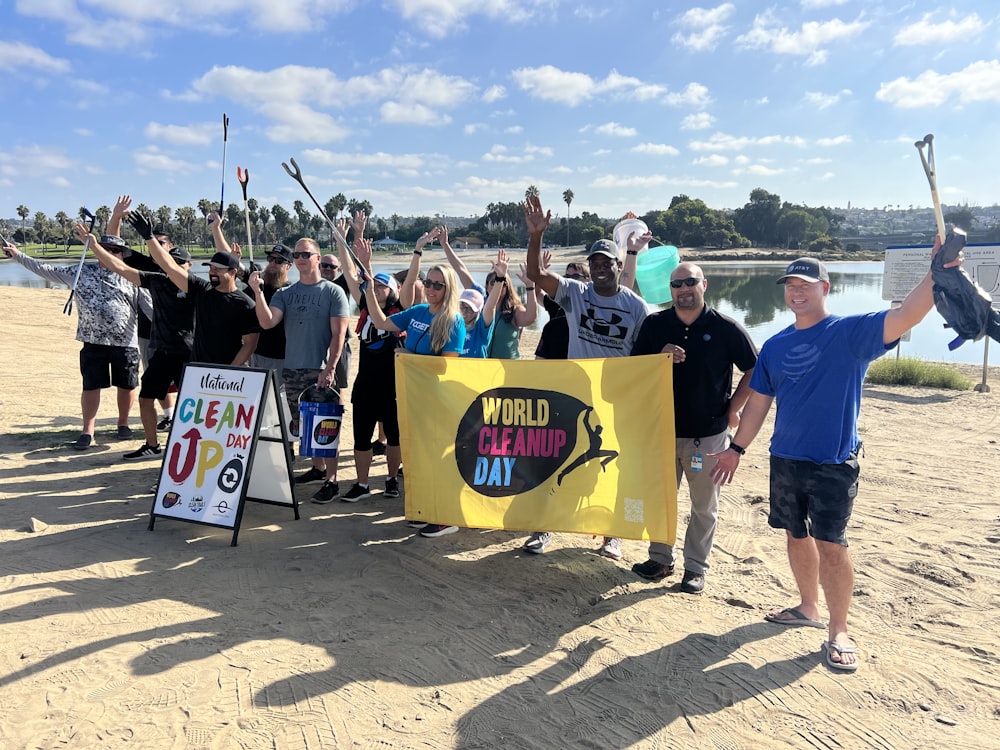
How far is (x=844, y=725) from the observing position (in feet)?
9.32

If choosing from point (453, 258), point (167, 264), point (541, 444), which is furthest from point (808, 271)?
point (167, 264)

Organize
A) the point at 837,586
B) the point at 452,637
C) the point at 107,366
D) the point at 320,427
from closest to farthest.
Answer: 1. the point at 837,586
2. the point at 452,637
3. the point at 320,427
4. the point at 107,366

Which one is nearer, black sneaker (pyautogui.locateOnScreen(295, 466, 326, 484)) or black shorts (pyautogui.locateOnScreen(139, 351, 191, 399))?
black sneaker (pyautogui.locateOnScreen(295, 466, 326, 484))

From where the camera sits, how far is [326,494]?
5496mm

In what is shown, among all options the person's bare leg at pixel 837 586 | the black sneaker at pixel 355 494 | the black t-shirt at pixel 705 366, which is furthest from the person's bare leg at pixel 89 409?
the person's bare leg at pixel 837 586

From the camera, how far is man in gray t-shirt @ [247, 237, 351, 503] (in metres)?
5.41

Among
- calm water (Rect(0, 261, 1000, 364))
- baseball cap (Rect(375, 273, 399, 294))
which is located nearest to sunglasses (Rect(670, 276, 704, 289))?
baseball cap (Rect(375, 273, 399, 294))

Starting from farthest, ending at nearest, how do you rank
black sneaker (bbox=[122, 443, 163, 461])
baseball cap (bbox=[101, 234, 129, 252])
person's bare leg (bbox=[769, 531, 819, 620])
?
baseball cap (bbox=[101, 234, 129, 252])
black sneaker (bbox=[122, 443, 163, 461])
person's bare leg (bbox=[769, 531, 819, 620])

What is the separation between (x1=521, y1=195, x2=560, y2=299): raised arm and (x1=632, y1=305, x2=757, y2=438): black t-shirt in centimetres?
87

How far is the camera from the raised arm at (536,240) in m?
4.34

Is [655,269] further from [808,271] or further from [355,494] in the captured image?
[355,494]

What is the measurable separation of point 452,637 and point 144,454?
15.1ft

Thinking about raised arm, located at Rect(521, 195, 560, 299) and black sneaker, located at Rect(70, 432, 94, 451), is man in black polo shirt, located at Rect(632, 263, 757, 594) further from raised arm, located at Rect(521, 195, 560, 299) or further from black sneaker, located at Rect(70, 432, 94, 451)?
black sneaker, located at Rect(70, 432, 94, 451)

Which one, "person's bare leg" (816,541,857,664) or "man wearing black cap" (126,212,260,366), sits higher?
"man wearing black cap" (126,212,260,366)
